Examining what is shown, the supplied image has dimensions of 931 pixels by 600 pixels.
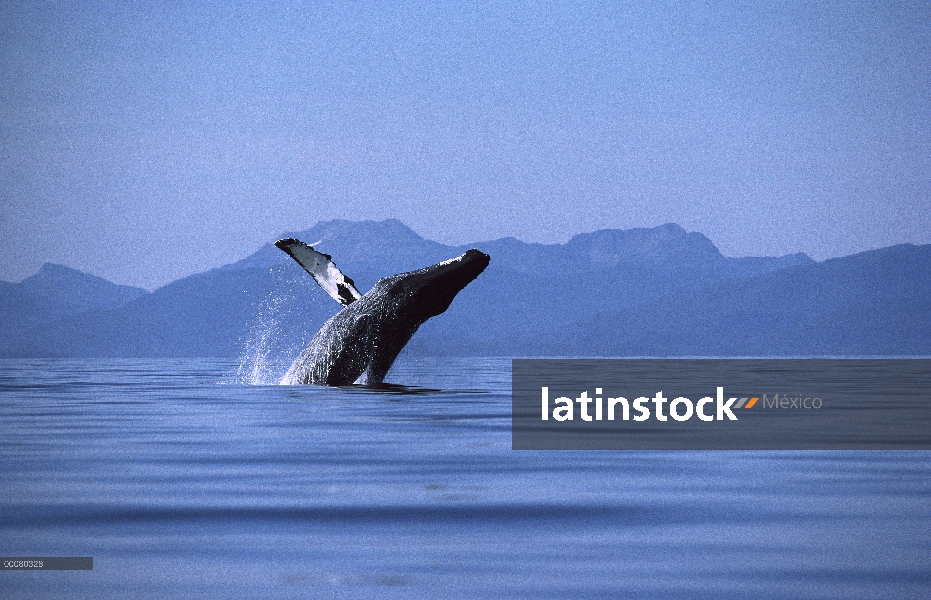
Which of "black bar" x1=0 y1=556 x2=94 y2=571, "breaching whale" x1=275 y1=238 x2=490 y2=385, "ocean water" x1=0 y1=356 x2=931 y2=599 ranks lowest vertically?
"black bar" x1=0 y1=556 x2=94 y2=571

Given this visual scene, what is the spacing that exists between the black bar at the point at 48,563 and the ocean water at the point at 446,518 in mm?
63

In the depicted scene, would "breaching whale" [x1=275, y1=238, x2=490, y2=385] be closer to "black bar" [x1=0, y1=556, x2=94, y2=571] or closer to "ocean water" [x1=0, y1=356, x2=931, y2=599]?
"ocean water" [x1=0, y1=356, x2=931, y2=599]

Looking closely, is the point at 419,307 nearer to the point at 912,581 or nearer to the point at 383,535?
the point at 383,535

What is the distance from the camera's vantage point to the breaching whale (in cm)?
1783

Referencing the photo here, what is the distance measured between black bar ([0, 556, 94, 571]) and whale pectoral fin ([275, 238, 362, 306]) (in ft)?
41.1

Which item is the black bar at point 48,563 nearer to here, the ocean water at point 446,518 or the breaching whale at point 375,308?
the ocean water at point 446,518

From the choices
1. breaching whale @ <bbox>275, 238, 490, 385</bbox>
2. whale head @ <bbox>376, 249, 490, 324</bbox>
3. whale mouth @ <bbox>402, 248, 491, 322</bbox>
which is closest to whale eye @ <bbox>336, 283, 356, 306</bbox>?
breaching whale @ <bbox>275, 238, 490, 385</bbox>

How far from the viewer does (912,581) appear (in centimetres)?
527

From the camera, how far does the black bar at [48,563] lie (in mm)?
5594

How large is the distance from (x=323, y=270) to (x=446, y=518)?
39.7 ft

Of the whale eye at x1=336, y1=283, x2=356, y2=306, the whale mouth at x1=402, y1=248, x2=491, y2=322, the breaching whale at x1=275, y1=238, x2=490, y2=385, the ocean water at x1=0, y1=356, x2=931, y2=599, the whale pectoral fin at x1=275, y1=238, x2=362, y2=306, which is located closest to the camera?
the ocean water at x1=0, y1=356, x2=931, y2=599

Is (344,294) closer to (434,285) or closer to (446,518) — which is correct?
(434,285)

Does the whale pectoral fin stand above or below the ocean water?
above

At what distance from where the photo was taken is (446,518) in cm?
684
